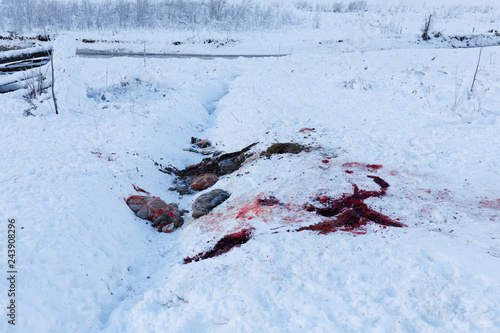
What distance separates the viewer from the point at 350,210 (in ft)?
15.9

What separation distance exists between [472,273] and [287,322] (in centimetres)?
215

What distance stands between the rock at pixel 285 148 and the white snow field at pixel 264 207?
31 cm

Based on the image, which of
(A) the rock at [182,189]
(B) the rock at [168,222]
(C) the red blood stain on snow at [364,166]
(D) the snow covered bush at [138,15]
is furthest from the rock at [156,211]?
(D) the snow covered bush at [138,15]

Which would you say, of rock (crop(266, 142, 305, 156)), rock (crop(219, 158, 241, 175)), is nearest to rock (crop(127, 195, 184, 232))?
rock (crop(219, 158, 241, 175))

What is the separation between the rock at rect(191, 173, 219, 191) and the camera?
6979 mm

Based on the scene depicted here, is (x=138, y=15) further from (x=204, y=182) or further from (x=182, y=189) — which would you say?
(x=204, y=182)

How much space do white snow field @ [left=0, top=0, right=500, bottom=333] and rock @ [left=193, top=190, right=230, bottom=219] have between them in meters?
0.20

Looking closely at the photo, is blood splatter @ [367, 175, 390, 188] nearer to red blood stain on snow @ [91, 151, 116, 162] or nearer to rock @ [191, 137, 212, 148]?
rock @ [191, 137, 212, 148]

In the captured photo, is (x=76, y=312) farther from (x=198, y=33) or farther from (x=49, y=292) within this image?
(x=198, y=33)

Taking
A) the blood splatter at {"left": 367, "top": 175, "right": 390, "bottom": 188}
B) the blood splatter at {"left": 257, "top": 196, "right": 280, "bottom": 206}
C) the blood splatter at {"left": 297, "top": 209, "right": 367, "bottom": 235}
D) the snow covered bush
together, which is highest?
the snow covered bush

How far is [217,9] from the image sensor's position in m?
31.4

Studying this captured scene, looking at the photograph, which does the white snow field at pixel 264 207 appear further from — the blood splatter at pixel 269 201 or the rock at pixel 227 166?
the rock at pixel 227 166

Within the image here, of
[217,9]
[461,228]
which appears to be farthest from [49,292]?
[217,9]

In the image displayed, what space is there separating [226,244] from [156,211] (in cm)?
188
